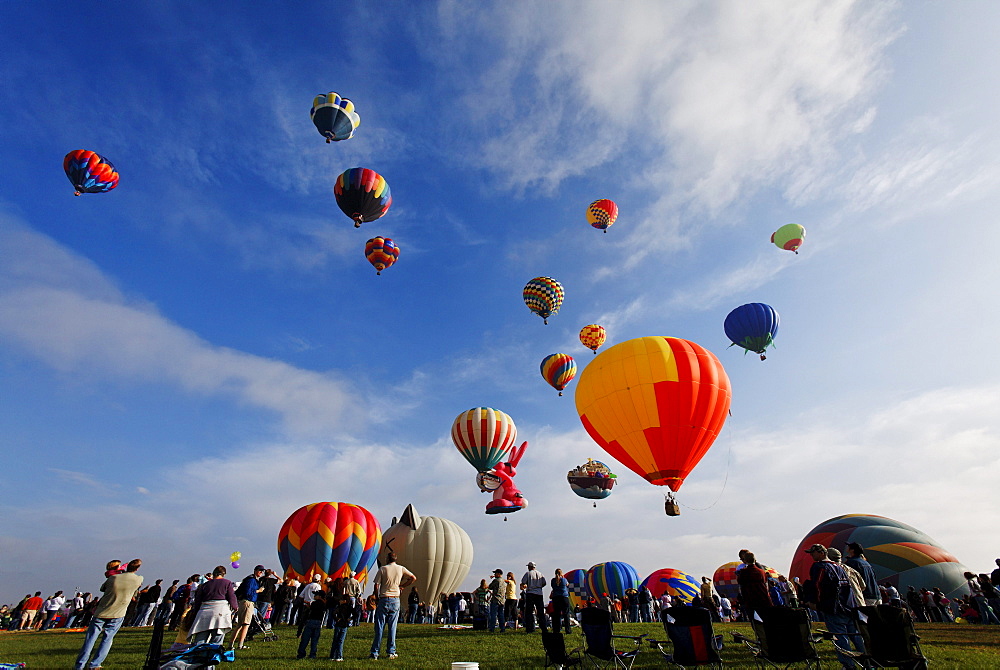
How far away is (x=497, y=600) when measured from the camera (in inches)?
582

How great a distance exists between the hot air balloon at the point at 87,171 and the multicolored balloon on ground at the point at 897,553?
1830 inches

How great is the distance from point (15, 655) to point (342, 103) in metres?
26.3

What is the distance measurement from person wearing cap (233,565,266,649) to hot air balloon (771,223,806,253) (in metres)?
36.1

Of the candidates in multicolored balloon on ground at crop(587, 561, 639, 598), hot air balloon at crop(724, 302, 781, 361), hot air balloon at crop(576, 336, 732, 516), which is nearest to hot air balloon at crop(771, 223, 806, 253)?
hot air balloon at crop(724, 302, 781, 361)

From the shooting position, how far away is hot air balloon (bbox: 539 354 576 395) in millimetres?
40125

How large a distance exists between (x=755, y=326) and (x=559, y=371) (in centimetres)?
1385

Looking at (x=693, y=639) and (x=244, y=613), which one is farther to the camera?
(x=244, y=613)

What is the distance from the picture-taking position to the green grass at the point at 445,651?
9148 mm

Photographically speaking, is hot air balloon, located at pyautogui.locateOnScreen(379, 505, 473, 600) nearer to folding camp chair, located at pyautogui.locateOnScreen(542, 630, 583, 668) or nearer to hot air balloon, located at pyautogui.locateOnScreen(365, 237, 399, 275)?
hot air balloon, located at pyautogui.locateOnScreen(365, 237, 399, 275)

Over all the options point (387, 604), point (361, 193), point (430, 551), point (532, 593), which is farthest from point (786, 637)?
point (430, 551)

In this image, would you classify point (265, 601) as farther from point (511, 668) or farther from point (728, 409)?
point (728, 409)

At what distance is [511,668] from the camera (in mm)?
8898

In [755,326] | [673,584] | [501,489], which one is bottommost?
[673,584]

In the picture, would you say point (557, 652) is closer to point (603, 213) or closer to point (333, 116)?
point (333, 116)
